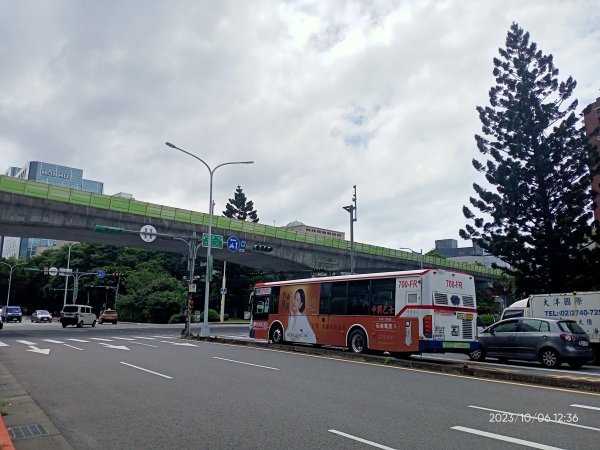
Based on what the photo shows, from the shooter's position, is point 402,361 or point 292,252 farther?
point 292,252

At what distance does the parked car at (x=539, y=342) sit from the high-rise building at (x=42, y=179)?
387 ft

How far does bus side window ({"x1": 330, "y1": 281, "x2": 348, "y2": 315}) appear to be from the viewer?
61.7 ft

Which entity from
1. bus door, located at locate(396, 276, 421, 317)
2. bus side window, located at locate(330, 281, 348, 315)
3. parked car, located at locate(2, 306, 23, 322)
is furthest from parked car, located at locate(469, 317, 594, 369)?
parked car, located at locate(2, 306, 23, 322)

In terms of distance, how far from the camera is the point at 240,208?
278ft

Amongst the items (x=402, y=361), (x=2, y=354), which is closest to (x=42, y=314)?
(x=2, y=354)

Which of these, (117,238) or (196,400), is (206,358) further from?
(117,238)

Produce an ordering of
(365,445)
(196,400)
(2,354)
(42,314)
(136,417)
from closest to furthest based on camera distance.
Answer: (365,445) < (136,417) < (196,400) < (2,354) < (42,314)

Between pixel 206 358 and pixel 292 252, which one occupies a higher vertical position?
pixel 292 252

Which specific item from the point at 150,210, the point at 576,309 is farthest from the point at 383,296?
the point at 150,210

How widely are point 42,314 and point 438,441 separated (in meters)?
64.2

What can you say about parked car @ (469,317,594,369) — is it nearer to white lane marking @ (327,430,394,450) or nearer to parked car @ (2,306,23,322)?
white lane marking @ (327,430,394,450)

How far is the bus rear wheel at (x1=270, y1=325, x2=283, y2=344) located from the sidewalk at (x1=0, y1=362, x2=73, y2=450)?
13.0m

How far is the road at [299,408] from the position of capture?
6508mm

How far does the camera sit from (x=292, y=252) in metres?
49.0
